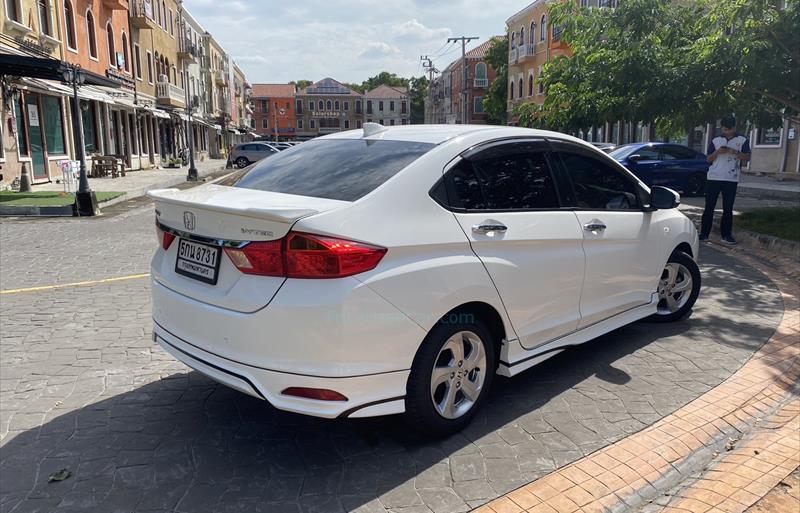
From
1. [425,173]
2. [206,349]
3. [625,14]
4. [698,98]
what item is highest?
[625,14]

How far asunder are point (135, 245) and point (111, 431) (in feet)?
22.5

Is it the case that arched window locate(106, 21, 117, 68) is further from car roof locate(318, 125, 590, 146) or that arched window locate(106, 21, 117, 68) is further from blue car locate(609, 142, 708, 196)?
car roof locate(318, 125, 590, 146)

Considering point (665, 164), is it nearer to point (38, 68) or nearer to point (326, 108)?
point (38, 68)

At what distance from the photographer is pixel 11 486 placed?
9.59ft

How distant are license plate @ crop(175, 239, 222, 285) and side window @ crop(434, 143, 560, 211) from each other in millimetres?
1202

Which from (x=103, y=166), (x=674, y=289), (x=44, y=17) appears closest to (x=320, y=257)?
(x=674, y=289)

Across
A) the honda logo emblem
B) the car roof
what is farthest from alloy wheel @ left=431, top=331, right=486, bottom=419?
the honda logo emblem

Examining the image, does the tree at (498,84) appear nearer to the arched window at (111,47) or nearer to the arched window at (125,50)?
the arched window at (125,50)

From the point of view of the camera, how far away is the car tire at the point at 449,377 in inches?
122

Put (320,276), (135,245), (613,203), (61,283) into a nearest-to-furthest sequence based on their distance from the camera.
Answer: (320,276)
(613,203)
(61,283)
(135,245)

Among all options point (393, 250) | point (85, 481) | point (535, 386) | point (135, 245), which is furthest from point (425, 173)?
point (135, 245)

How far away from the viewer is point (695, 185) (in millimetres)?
17812

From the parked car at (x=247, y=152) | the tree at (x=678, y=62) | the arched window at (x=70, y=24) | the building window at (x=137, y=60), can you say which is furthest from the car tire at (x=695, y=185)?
the building window at (x=137, y=60)

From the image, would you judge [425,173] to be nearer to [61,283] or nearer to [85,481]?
[85,481]
